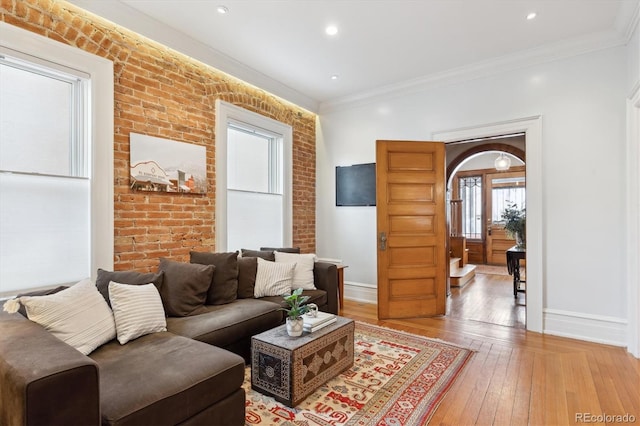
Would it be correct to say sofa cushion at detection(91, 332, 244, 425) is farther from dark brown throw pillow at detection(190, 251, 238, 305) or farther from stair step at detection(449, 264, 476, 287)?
stair step at detection(449, 264, 476, 287)

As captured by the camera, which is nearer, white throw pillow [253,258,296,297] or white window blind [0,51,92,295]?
white window blind [0,51,92,295]

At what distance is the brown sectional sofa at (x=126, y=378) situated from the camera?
1.22 m

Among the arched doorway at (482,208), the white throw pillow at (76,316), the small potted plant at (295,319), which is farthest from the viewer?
the arched doorway at (482,208)

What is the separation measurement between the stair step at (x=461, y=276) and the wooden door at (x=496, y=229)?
2.00m

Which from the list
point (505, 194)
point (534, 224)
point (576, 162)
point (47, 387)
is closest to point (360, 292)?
point (534, 224)

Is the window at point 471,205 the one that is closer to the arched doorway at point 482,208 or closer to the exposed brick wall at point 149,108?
the arched doorway at point 482,208

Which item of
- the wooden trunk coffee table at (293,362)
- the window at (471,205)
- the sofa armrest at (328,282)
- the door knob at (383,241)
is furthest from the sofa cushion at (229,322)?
the window at (471,205)

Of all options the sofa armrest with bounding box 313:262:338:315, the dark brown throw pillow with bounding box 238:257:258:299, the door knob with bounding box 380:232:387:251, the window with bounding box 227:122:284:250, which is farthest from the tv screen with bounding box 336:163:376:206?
the dark brown throw pillow with bounding box 238:257:258:299

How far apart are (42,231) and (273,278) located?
1.93 meters

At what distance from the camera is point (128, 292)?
226 centimetres

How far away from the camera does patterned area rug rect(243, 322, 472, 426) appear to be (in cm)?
204

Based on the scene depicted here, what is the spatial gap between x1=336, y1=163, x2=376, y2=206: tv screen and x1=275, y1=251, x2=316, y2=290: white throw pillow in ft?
4.83

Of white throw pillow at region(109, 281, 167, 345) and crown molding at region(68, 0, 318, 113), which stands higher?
crown molding at region(68, 0, 318, 113)

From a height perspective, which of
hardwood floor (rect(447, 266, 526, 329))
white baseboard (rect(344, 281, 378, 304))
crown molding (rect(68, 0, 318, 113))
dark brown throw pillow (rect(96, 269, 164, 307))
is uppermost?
crown molding (rect(68, 0, 318, 113))
